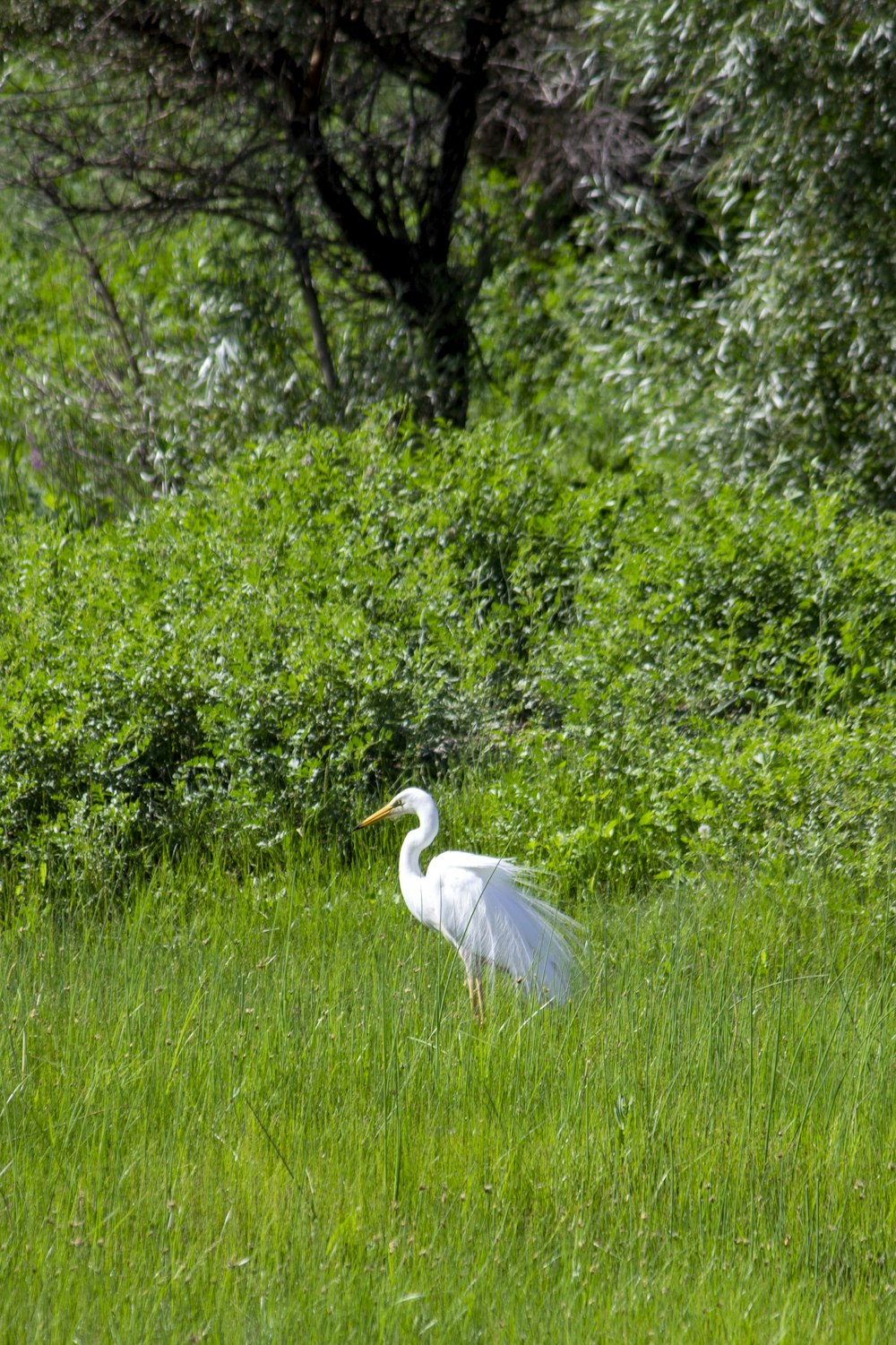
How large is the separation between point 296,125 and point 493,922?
20.1 ft

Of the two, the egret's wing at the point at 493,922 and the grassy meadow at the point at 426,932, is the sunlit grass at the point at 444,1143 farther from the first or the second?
the egret's wing at the point at 493,922

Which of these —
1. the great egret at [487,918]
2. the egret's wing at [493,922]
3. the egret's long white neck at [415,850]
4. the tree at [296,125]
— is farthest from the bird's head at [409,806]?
the tree at [296,125]

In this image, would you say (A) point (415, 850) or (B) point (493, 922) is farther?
(A) point (415, 850)

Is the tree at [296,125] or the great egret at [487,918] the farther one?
the tree at [296,125]

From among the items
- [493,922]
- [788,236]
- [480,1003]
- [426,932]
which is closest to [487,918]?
[493,922]

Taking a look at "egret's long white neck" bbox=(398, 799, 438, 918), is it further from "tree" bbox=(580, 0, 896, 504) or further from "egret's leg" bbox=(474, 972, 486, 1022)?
"tree" bbox=(580, 0, 896, 504)

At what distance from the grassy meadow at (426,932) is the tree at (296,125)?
1.86m

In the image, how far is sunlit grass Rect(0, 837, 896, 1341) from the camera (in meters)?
2.82

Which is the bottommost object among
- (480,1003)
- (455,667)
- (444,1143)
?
(444,1143)

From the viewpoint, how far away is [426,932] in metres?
4.95

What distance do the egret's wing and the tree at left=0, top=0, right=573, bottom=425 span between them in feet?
17.2

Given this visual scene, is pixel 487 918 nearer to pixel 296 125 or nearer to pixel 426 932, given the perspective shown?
pixel 426 932

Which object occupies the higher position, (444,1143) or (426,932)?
(426,932)

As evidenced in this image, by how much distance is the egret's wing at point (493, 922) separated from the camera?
4520mm
